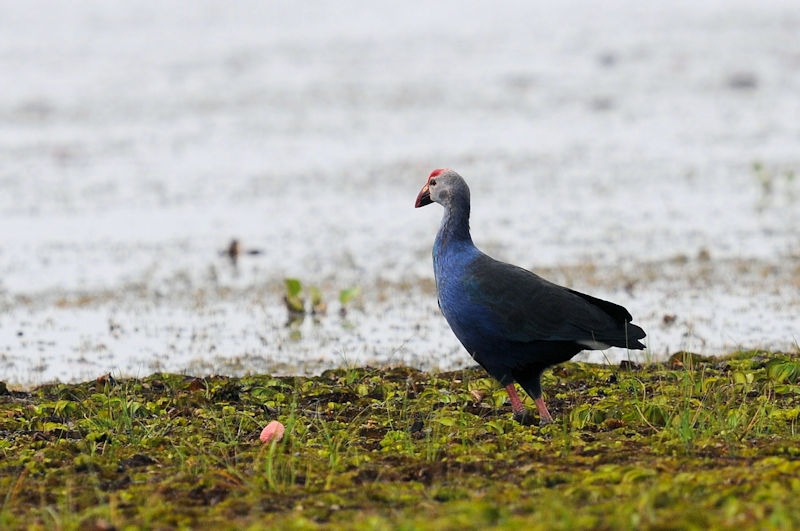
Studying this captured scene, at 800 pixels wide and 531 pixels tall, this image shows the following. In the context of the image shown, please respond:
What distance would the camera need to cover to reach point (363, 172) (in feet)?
59.9

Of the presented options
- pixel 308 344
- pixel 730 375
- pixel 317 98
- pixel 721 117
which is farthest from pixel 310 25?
pixel 730 375

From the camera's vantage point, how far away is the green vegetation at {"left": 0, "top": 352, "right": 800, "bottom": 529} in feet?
14.7

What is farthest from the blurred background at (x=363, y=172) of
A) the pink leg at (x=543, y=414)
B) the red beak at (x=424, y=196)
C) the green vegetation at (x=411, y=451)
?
the pink leg at (x=543, y=414)

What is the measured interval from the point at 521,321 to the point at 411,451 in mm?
994

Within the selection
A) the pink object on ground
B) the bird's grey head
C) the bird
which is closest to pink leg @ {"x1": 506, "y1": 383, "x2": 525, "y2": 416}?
the bird

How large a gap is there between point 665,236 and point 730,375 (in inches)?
255

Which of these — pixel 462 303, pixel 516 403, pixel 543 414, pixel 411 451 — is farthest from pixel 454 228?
pixel 411 451

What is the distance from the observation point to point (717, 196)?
51.6ft

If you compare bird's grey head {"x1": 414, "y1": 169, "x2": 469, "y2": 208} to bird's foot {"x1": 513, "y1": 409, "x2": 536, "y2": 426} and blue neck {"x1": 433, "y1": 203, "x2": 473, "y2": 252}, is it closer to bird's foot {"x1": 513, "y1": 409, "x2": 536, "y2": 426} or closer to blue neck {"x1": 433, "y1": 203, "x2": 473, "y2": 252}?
blue neck {"x1": 433, "y1": 203, "x2": 473, "y2": 252}

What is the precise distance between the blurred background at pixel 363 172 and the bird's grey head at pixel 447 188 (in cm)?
174

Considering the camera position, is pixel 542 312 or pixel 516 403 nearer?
pixel 542 312

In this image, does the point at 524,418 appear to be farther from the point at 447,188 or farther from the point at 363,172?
the point at 363,172

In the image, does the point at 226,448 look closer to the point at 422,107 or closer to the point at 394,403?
the point at 394,403

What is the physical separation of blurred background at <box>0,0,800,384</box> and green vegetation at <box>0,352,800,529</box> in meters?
1.20
